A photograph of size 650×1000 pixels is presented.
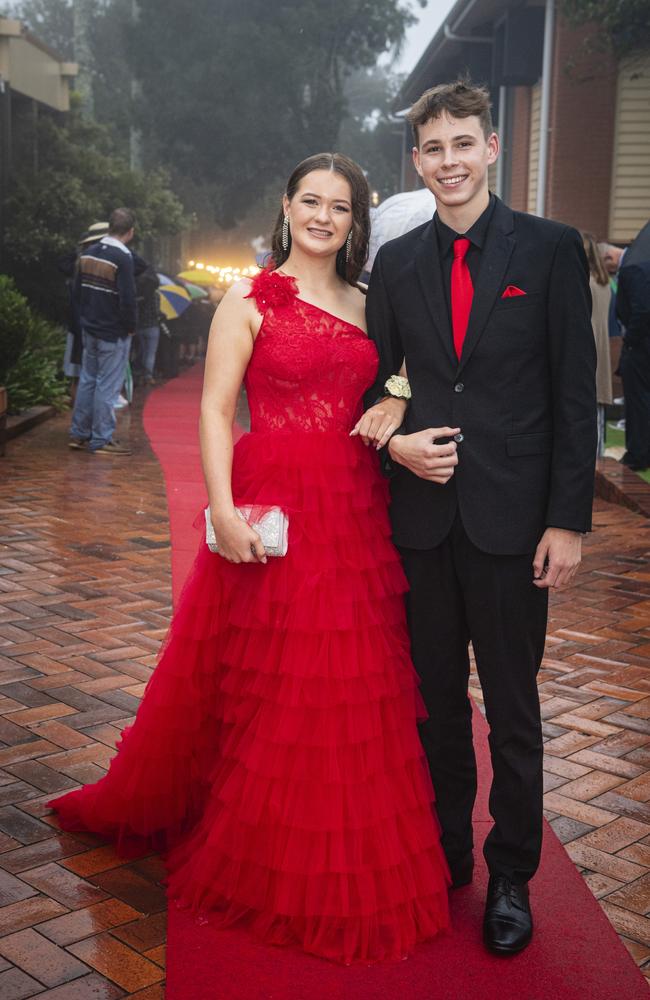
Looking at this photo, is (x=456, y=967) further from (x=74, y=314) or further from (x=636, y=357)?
(x=74, y=314)

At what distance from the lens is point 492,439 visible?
285cm

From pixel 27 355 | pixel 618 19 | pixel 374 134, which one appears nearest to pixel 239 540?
pixel 27 355

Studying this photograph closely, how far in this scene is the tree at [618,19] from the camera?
38.0 feet

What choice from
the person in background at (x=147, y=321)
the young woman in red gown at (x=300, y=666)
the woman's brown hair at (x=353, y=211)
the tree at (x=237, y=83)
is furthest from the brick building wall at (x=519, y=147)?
the tree at (x=237, y=83)

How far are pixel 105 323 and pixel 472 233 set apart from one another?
24.8 feet

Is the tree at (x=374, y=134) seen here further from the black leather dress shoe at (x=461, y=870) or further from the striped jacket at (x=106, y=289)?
the black leather dress shoe at (x=461, y=870)

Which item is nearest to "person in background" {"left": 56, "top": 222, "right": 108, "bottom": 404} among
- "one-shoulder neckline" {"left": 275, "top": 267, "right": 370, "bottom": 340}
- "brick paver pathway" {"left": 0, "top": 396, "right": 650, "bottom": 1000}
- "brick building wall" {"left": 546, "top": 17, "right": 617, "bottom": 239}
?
"brick paver pathway" {"left": 0, "top": 396, "right": 650, "bottom": 1000}

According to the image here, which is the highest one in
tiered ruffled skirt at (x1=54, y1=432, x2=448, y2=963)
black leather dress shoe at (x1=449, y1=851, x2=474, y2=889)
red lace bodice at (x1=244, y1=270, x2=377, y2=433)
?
red lace bodice at (x1=244, y1=270, x2=377, y2=433)

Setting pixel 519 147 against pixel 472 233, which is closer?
pixel 472 233

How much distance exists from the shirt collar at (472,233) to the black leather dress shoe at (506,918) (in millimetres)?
1545

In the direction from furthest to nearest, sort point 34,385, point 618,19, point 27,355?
point 27,355
point 34,385
point 618,19

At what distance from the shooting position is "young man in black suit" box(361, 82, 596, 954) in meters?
2.79

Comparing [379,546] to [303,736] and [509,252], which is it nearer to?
[303,736]

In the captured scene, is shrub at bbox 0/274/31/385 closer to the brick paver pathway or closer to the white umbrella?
the brick paver pathway
